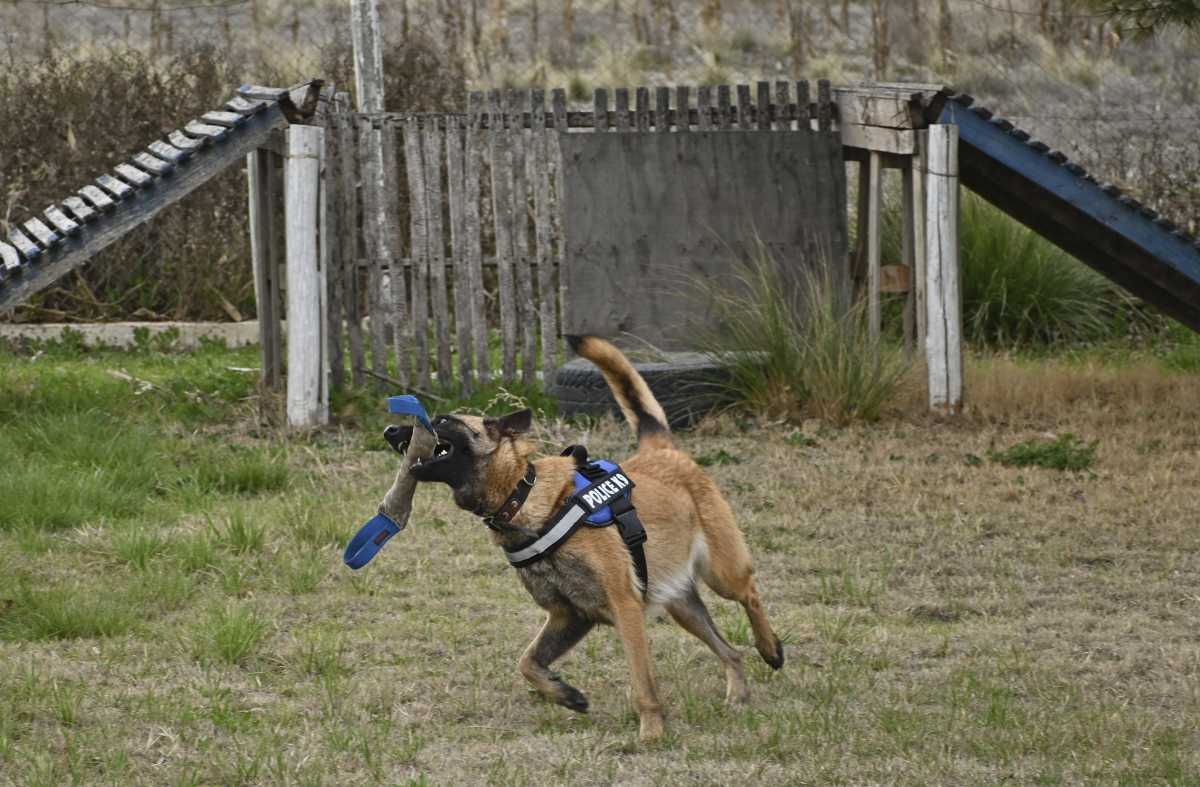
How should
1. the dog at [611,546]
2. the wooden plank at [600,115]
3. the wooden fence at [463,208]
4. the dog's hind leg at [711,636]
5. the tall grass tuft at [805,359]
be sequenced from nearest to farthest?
the dog at [611,546]
the dog's hind leg at [711,636]
the tall grass tuft at [805,359]
the wooden fence at [463,208]
the wooden plank at [600,115]

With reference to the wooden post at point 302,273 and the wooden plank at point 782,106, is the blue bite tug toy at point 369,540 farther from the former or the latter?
the wooden plank at point 782,106

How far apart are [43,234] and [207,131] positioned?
120 cm

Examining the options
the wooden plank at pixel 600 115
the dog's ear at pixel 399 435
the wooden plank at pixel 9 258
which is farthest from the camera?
the wooden plank at pixel 600 115

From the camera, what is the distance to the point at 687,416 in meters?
10.1

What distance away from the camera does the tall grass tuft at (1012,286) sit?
13188mm

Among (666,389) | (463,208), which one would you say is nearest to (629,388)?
(666,389)

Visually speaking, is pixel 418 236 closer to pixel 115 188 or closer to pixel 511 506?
pixel 115 188

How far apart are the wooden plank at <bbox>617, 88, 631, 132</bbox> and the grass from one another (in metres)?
2.44

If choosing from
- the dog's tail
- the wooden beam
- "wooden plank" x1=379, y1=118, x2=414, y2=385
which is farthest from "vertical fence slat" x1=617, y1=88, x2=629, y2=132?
the dog's tail

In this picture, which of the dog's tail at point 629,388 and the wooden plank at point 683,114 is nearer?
the dog's tail at point 629,388

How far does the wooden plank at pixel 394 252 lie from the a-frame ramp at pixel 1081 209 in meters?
3.68

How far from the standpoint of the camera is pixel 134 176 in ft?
32.2

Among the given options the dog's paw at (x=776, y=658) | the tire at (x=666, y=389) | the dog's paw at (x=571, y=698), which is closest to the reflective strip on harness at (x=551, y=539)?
the dog's paw at (x=571, y=698)

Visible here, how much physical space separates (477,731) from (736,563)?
3.36 ft
